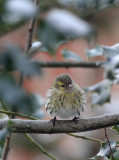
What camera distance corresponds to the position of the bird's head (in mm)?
2410

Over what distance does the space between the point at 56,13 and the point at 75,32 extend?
126 millimetres

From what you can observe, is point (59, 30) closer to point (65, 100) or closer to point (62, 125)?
point (62, 125)

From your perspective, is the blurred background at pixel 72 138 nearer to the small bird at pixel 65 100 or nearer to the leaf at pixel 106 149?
the small bird at pixel 65 100

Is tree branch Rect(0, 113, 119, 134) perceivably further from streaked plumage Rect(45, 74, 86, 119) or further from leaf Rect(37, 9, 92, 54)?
leaf Rect(37, 9, 92, 54)

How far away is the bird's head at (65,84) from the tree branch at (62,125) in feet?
1.99

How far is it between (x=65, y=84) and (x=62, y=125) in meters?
0.64

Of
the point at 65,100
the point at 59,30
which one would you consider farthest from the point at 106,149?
the point at 59,30

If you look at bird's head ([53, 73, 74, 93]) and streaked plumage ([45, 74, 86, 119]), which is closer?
streaked plumage ([45, 74, 86, 119])

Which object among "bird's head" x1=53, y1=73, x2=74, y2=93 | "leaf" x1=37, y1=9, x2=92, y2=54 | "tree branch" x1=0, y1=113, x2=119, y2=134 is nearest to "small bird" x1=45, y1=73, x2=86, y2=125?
"bird's head" x1=53, y1=73, x2=74, y2=93

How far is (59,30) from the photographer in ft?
2.52

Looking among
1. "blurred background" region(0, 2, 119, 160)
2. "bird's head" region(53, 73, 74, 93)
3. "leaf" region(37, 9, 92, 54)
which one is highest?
"blurred background" region(0, 2, 119, 160)

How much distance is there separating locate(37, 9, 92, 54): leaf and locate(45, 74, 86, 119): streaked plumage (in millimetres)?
1423

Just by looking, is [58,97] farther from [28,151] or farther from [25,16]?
[28,151]

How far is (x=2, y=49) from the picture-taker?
0.75 metres
